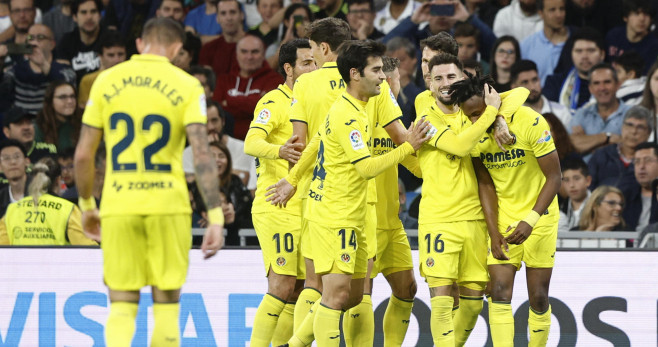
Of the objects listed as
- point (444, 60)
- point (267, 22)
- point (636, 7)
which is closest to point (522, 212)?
point (444, 60)

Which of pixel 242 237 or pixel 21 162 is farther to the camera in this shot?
pixel 21 162

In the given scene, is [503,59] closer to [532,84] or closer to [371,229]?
[532,84]

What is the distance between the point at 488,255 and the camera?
8.03 m

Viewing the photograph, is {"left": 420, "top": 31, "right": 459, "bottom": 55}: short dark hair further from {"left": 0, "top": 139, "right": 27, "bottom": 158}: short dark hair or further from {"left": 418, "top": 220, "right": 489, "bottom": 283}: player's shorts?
{"left": 0, "top": 139, "right": 27, "bottom": 158}: short dark hair

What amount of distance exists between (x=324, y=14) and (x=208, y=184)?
25.5 feet

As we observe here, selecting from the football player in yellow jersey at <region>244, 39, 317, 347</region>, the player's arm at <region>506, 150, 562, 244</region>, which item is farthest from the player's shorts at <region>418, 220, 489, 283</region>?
the football player in yellow jersey at <region>244, 39, 317, 347</region>

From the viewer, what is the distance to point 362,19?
1327 centimetres

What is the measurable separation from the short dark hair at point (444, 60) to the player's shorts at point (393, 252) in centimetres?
136

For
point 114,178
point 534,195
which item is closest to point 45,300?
point 114,178

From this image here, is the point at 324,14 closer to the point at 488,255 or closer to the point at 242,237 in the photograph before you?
the point at 242,237

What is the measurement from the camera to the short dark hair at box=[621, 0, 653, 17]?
12953 millimetres

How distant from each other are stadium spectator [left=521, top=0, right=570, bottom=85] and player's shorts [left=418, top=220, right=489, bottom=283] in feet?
18.8

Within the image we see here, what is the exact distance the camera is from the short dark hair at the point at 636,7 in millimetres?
12953

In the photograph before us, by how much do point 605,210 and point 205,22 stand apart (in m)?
5.94
